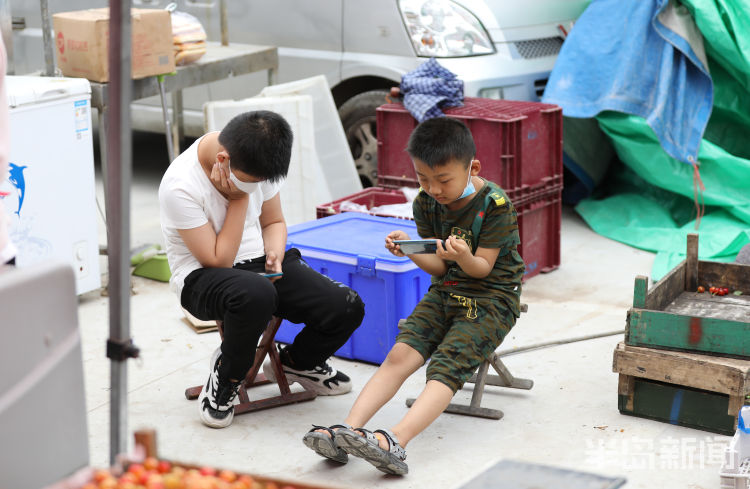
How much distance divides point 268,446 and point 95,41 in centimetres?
249

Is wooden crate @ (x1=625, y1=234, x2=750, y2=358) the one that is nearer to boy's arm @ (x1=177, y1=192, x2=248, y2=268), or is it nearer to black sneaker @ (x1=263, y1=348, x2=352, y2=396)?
black sneaker @ (x1=263, y1=348, x2=352, y2=396)

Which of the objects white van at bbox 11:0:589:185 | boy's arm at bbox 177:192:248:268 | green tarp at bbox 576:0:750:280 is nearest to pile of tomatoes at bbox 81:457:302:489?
boy's arm at bbox 177:192:248:268

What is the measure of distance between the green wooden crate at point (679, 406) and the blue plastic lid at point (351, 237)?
104 cm

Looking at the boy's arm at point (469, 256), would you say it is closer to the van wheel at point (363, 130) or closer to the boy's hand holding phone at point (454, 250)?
the boy's hand holding phone at point (454, 250)

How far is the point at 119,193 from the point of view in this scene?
78.6 inches

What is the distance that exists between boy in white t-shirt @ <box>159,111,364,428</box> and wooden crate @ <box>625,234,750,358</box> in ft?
3.44

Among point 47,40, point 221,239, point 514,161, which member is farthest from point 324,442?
point 47,40

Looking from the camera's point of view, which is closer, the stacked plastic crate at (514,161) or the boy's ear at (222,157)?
the boy's ear at (222,157)

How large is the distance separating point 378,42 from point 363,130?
0.55 metres

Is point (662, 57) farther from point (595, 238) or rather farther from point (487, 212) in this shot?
point (487, 212)

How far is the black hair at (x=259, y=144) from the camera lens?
3338mm

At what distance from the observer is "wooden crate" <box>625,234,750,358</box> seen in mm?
3537

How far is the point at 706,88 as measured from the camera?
5.94 meters

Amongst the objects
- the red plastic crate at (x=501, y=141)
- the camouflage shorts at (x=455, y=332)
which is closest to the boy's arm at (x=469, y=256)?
the camouflage shorts at (x=455, y=332)
